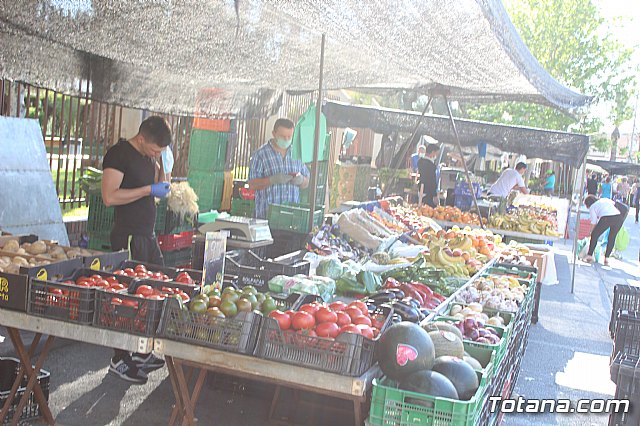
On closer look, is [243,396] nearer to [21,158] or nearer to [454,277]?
[454,277]

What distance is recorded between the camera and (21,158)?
25.7ft

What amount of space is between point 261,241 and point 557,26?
28.7 meters

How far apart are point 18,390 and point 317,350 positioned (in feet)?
7.15

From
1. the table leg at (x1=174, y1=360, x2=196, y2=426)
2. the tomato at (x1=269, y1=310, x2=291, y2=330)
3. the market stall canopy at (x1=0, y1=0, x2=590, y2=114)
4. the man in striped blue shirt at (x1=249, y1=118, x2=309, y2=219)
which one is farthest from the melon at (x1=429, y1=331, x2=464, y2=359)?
the man in striped blue shirt at (x1=249, y1=118, x2=309, y2=219)

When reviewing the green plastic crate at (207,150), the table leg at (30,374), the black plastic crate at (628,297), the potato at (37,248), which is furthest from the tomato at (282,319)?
the green plastic crate at (207,150)

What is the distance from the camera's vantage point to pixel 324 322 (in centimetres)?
370

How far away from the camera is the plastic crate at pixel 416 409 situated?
125 inches

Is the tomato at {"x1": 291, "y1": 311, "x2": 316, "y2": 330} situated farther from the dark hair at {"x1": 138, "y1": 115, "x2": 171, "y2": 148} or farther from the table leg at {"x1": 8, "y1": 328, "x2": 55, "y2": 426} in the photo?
the dark hair at {"x1": 138, "y1": 115, "x2": 171, "y2": 148}

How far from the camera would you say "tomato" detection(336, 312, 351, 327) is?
381 cm

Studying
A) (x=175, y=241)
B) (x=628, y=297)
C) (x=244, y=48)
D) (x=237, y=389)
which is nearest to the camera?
(x=237, y=389)

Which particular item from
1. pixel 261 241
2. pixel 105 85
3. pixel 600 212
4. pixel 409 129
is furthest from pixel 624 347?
pixel 600 212

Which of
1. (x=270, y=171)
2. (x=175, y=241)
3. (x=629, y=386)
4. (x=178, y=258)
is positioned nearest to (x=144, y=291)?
(x=629, y=386)

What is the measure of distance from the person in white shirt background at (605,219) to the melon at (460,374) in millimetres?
13458

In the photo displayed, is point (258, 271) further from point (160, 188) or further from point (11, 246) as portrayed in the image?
point (11, 246)
